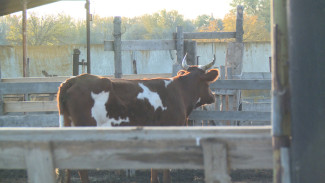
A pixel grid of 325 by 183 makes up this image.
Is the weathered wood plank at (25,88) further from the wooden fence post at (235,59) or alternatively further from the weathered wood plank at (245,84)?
the wooden fence post at (235,59)

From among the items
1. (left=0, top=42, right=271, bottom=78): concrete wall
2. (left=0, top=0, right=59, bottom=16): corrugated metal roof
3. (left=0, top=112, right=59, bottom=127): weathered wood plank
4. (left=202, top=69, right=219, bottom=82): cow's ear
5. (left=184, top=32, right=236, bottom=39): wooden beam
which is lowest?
(left=0, top=112, right=59, bottom=127): weathered wood plank

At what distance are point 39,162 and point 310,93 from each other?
1500 mm

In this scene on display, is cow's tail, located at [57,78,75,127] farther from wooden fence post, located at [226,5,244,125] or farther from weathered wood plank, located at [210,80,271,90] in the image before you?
wooden fence post, located at [226,5,244,125]

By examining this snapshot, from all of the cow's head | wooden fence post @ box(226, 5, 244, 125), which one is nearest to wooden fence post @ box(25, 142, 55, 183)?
the cow's head

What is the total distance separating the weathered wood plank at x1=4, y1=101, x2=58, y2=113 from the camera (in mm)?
7645

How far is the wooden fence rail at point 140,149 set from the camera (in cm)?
224

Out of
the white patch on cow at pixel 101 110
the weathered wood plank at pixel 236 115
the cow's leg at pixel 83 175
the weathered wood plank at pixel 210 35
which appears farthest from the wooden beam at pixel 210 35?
the cow's leg at pixel 83 175

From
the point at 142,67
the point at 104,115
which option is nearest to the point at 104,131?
the point at 104,115

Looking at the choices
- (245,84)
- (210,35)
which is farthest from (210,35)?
(245,84)

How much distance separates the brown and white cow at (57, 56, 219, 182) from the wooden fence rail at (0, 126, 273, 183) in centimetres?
333

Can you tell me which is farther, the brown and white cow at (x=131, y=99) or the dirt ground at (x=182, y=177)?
the dirt ground at (x=182, y=177)

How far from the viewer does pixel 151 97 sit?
6477 mm

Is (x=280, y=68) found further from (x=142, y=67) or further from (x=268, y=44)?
(x=268, y=44)

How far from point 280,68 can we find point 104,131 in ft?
3.27
